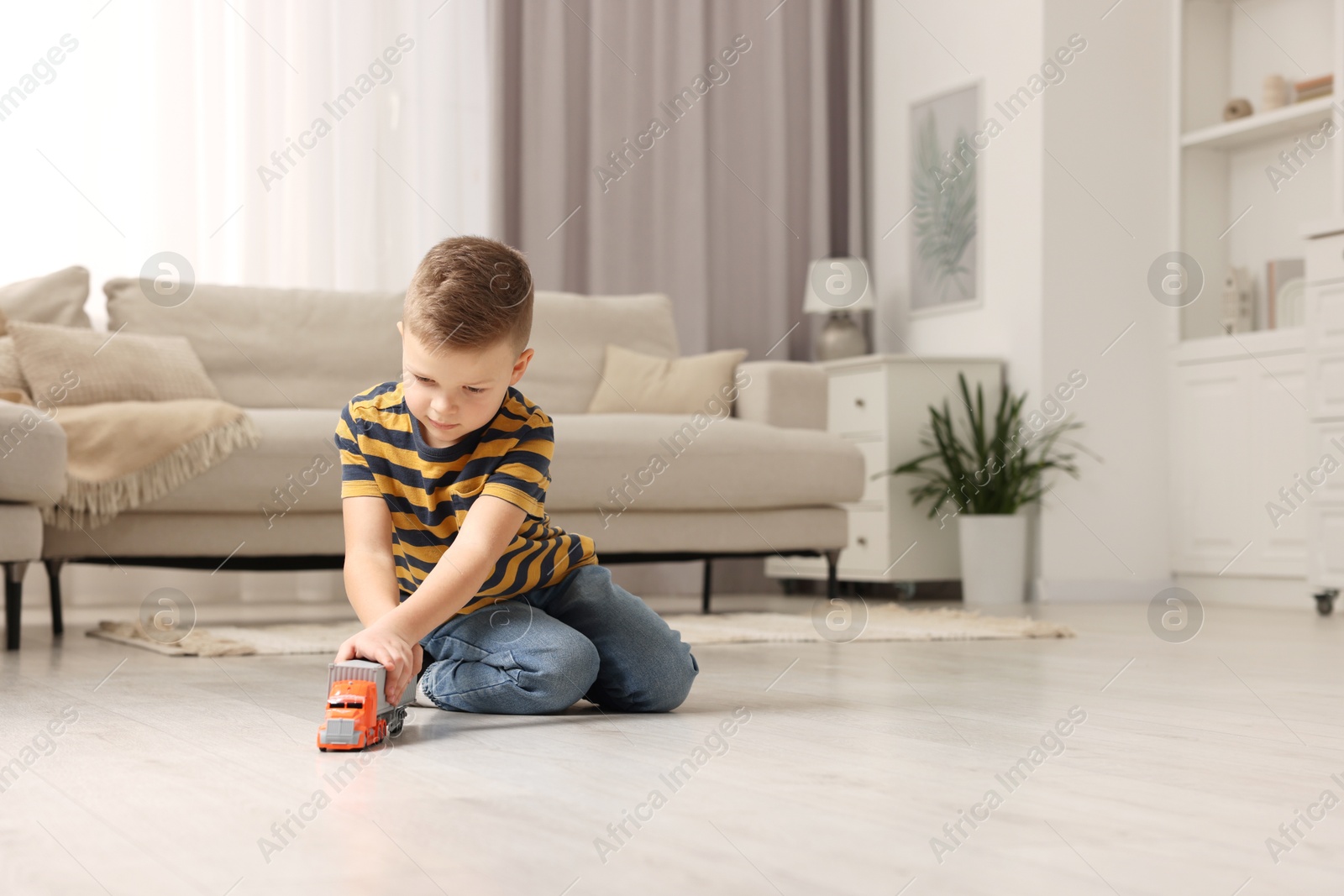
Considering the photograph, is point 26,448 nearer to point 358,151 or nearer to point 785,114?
point 358,151

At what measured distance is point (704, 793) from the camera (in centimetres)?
105

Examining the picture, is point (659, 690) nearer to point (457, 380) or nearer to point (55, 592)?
point (457, 380)

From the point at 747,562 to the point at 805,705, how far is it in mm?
3214

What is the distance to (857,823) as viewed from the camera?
941mm

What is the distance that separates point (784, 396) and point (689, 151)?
1.53 meters

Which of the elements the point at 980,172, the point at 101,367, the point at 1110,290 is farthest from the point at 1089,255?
the point at 101,367

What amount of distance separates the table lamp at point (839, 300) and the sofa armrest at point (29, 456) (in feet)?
8.80

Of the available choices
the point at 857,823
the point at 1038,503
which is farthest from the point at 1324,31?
the point at 857,823

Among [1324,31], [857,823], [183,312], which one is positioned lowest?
[857,823]

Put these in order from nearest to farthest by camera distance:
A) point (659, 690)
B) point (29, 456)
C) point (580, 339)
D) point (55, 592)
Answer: point (659, 690)
point (29, 456)
point (55, 592)
point (580, 339)

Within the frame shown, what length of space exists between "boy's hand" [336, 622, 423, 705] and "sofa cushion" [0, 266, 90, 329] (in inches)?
87.8

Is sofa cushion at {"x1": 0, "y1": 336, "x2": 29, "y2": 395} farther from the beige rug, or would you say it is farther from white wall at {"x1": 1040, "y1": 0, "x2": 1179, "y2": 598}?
white wall at {"x1": 1040, "y1": 0, "x2": 1179, "y2": 598}

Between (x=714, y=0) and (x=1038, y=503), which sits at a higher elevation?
(x=714, y=0)

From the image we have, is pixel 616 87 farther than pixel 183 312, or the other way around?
pixel 616 87
